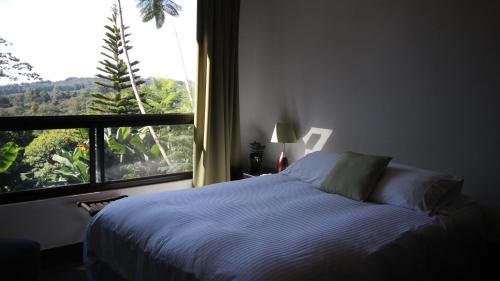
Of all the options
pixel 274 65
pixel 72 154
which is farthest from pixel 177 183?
pixel 274 65

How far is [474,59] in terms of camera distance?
257cm

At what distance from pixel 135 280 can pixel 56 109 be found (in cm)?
181

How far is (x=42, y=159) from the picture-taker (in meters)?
3.12

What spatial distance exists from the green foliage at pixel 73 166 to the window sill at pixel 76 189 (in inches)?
2.5

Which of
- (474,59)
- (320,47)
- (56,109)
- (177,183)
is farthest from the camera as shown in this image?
(177,183)

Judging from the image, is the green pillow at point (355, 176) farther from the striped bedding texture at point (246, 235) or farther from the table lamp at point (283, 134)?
the table lamp at point (283, 134)

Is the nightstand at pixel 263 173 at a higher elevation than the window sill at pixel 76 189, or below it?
higher

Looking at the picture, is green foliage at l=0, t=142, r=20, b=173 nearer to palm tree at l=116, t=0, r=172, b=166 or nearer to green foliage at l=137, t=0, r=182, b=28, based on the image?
palm tree at l=116, t=0, r=172, b=166

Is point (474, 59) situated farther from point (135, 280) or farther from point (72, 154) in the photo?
point (72, 154)

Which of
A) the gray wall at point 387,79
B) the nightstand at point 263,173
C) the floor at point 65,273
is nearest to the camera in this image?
the gray wall at point 387,79

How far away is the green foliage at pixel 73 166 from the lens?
3.19 meters

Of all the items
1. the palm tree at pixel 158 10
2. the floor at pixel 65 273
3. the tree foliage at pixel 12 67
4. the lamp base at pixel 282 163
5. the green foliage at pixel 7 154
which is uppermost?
the palm tree at pixel 158 10

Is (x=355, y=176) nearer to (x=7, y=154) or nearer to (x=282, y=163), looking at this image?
(x=282, y=163)

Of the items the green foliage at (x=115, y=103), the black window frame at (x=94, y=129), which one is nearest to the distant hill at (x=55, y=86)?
the green foliage at (x=115, y=103)
